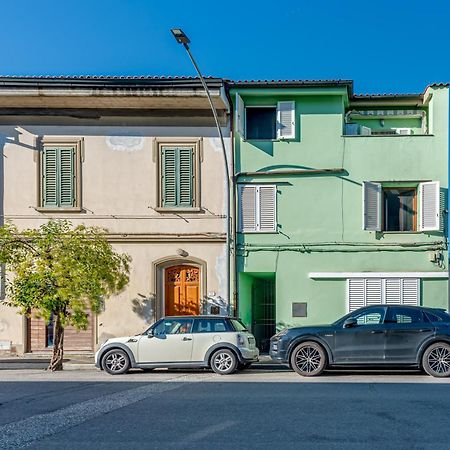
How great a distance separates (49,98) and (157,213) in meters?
4.76

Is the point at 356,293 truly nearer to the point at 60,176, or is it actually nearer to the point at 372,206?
the point at 372,206

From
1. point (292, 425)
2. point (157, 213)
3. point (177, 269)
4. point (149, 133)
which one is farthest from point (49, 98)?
point (292, 425)

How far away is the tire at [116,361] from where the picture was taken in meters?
14.3

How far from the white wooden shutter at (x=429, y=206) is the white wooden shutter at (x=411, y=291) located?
161 centimetres

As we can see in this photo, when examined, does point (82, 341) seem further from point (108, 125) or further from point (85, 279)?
point (108, 125)

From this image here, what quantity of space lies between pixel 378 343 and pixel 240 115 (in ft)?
27.6

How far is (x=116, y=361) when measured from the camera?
1430 cm

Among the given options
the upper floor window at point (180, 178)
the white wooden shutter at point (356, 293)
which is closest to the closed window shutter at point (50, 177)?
the upper floor window at point (180, 178)

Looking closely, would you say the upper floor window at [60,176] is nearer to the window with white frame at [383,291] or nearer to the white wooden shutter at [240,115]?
the white wooden shutter at [240,115]

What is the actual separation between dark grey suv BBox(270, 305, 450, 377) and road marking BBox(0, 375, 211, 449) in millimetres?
3340

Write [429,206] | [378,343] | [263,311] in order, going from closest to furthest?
[378,343]
[429,206]
[263,311]

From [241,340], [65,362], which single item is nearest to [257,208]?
[241,340]

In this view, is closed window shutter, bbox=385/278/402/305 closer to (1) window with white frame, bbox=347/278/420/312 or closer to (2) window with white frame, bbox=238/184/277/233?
(1) window with white frame, bbox=347/278/420/312

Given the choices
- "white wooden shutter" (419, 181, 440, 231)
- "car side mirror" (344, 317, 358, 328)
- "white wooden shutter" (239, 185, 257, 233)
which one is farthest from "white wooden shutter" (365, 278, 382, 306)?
"car side mirror" (344, 317, 358, 328)
